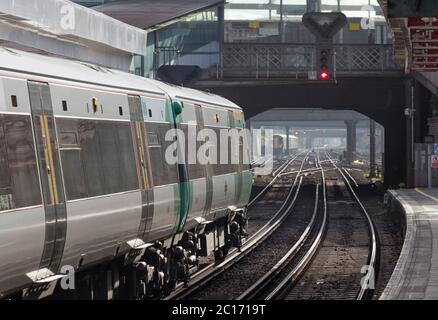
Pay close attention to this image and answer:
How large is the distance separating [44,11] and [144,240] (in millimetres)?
8829

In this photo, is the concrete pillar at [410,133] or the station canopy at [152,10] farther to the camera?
the concrete pillar at [410,133]

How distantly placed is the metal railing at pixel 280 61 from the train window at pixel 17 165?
3720 centimetres

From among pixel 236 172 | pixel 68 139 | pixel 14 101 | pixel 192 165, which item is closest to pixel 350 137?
pixel 236 172

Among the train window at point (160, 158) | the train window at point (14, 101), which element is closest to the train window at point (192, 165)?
the train window at point (160, 158)

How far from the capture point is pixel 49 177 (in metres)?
9.94

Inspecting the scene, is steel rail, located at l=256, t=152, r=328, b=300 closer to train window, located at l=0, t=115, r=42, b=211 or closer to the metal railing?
train window, located at l=0, t=115, r=42, b=211

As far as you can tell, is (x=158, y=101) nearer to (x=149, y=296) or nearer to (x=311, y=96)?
(x=149, y=296)

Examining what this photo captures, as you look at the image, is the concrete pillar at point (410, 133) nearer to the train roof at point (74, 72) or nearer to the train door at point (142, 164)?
the train roof at point (74, 72)

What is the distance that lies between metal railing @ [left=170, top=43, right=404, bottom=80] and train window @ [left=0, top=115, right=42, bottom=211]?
37200 millimetres

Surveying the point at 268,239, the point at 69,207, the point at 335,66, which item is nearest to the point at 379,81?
the point at 335,66

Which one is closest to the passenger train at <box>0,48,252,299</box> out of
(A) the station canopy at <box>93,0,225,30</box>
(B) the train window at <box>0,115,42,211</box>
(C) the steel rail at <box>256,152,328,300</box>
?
(B) the train window at <box>0,115,42,211</box>

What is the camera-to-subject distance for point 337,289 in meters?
18.5

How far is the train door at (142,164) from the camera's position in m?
12.9

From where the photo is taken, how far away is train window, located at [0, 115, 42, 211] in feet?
29.5
